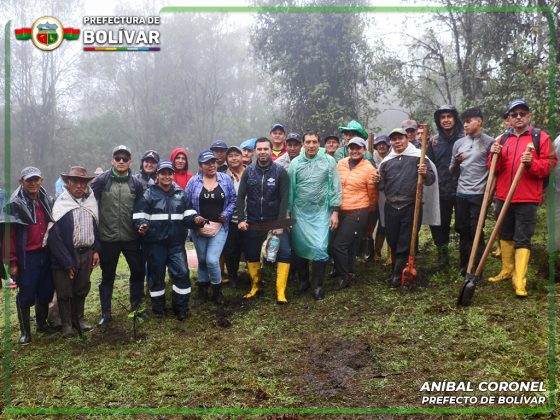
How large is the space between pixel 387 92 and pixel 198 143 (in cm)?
1590

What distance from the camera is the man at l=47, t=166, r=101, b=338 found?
4.67m

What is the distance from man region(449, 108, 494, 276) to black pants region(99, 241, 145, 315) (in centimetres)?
409

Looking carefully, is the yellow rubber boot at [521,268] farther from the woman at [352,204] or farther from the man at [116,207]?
the man at [116,207]

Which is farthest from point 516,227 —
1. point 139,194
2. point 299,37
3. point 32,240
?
point 299,37

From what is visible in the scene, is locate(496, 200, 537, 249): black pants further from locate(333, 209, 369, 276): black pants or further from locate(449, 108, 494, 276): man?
locate(333, 209, 369, 276): black pants

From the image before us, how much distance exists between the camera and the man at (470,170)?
5102 millimetres

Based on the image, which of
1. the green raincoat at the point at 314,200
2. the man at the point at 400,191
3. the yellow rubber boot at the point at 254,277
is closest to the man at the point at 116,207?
the yellow rubber boot at the point at 254,277

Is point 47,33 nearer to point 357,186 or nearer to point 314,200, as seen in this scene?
point 314,200

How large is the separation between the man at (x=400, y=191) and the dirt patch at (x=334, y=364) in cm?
168

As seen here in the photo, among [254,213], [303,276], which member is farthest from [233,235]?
[303,276]

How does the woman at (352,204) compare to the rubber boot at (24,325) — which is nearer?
the rubber boot at (24,325)

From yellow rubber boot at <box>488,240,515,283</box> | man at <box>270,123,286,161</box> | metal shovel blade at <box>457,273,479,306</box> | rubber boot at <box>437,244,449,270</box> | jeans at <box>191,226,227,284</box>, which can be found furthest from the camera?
man at <box>270,123,286,161</box>

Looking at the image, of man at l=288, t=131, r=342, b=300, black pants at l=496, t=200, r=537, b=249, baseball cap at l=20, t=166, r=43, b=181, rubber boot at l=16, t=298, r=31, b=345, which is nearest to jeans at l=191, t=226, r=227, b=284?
man at l=288, t=131, r=342, b=300

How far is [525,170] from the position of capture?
4.57m
